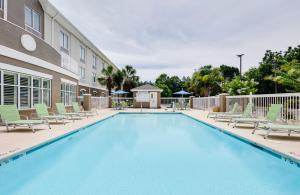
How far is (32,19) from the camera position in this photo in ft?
55.7

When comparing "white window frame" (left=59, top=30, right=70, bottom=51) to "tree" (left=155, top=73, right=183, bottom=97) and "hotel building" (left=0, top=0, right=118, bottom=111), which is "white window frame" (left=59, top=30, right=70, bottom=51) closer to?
"hotel building" (left=0, top=0, right=118, bottom=111)

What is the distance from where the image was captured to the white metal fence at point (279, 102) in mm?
8750

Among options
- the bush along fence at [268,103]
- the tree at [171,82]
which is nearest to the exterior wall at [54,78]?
the bush along fence at [268,103]

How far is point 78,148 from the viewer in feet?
23.8

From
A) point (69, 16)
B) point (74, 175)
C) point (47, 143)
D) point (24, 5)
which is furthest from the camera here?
point (69, 16)

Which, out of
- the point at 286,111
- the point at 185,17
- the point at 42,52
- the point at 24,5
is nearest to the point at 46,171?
the point at 286,111

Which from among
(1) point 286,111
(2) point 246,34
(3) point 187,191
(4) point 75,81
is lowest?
(3) point 187,191

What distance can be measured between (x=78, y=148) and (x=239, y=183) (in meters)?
4.70

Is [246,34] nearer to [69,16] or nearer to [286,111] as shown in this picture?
Answer: [286,111]

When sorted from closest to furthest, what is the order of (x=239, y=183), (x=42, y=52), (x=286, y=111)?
(x=239, y=183), (x=286, y=111), (x=42, y=52)

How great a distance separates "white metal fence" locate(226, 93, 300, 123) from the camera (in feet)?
28.7

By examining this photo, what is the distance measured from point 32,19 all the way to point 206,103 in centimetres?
1598

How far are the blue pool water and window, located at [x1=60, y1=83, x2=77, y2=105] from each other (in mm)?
10862

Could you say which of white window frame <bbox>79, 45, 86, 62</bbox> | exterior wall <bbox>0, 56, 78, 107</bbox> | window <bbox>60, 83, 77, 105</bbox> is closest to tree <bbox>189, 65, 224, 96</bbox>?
white window frame <bbox>79, 45, 86, 62</bbox>
